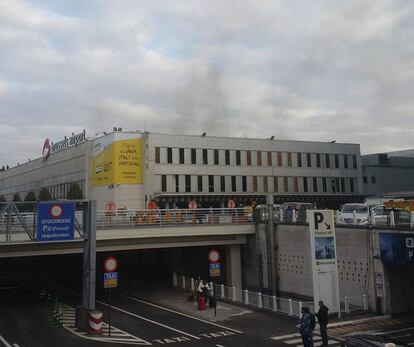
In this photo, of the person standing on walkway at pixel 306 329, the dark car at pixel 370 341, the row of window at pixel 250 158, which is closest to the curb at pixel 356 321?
the person standing on walkway at pixel 306 329

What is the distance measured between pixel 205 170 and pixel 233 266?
105 feet

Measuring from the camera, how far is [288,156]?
73000 millimetres

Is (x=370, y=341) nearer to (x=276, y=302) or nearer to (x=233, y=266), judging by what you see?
(x=276, y=302)

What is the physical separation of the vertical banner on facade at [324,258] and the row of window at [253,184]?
143 feet

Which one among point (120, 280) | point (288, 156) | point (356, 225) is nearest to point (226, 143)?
point (288, 156)

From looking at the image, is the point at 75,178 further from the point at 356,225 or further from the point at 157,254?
the point at 356,225

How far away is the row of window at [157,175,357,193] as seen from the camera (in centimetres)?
6603

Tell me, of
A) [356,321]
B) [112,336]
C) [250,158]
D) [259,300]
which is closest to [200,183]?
[250,158]

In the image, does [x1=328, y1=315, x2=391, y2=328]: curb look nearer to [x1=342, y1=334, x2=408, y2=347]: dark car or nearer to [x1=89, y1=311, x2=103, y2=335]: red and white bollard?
[x1=342, y1=334, x2=408, y2=347]: dark car

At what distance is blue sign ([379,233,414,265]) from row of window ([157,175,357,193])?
43642 mm

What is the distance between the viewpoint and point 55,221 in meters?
21.0

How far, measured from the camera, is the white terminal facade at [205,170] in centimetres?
6519

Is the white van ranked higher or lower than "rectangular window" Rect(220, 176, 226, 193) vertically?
lower

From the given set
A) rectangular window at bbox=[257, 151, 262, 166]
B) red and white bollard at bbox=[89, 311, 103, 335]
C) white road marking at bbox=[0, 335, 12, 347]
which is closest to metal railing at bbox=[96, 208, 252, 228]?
red and white bollard at bbox=[89, 311, 103, 335]
